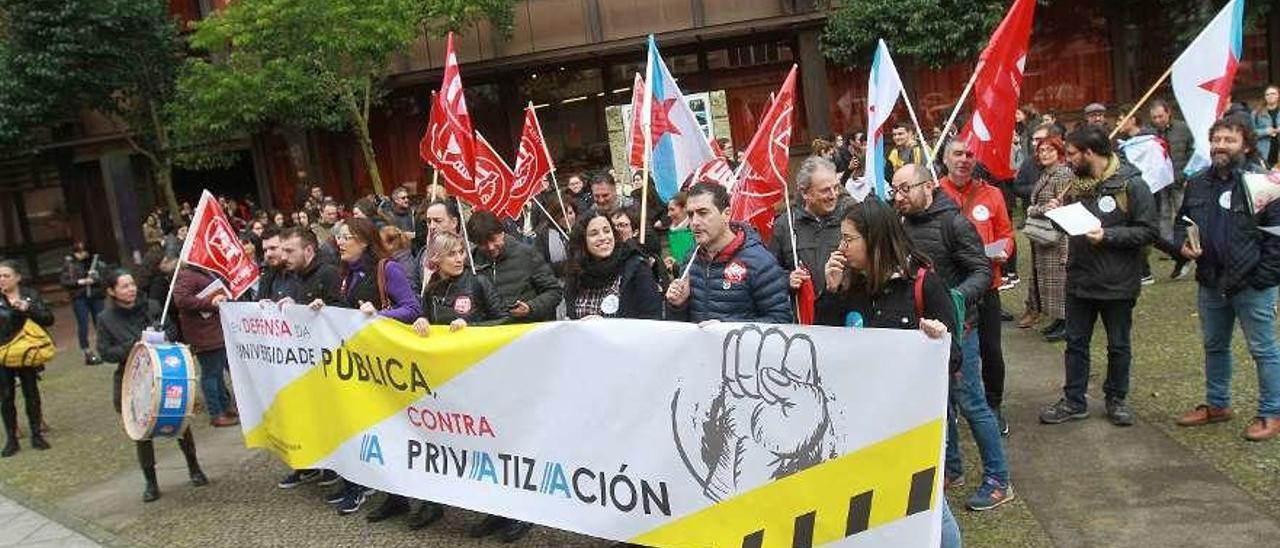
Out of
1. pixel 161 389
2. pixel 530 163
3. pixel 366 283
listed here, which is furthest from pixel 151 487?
pixel 530 163

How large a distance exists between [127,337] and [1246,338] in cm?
740

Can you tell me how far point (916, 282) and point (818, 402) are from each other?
2.17 feet

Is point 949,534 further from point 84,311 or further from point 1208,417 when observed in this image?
point 84,311

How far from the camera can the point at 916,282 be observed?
412 centimetres

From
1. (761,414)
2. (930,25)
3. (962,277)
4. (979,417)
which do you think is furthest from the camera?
(930,25)

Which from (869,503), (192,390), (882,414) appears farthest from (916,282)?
(192,390)

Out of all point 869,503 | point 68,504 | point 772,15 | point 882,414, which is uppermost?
point 772,15

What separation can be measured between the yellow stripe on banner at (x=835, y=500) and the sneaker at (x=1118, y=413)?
2919mm

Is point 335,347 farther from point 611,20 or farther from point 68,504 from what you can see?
point 611,20

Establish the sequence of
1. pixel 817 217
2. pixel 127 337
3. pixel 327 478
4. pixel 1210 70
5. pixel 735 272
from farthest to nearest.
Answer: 1. pixel 127 337
2. pixel 327 478
3. pixel 1210 70
4. pixel 817 217
5. pixel 735 272

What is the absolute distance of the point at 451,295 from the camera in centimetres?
577

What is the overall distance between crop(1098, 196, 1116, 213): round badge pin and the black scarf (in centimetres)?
269

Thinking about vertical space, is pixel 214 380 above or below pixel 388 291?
below

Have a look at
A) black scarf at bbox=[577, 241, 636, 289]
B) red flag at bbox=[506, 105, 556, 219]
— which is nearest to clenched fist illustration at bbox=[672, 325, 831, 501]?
black scarf at bbox=[577, 241, 636, 289]
